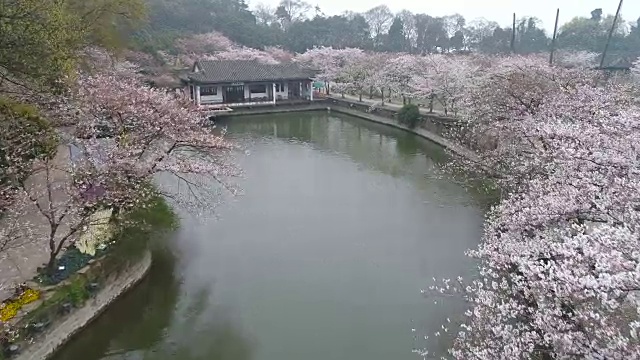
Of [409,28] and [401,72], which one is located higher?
[409,28]

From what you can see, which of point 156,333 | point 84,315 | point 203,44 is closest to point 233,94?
point 203,44

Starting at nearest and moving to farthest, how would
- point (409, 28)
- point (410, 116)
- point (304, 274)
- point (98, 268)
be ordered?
1. point (98, 268)
2. point (304, 274)
3. point (410, 116)
4. point (409, 28)

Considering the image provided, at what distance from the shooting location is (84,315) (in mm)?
9547

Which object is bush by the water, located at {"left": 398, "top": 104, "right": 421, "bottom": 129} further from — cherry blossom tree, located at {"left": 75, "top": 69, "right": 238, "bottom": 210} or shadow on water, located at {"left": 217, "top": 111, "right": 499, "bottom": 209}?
cherry blossom tree, located at {"left": 75, "top": 69, "right": 238, "bottom": 210}

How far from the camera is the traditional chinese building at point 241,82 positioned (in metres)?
36.1

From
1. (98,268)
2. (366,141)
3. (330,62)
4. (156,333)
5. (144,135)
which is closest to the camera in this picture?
(156,333)

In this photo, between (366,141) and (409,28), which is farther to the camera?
(409,28)

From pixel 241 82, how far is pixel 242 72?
103cm

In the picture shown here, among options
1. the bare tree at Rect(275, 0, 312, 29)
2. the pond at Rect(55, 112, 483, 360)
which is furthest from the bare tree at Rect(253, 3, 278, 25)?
the pond at Rect(55, 112, 483, 360)

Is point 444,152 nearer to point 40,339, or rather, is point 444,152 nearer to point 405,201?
point 405,201

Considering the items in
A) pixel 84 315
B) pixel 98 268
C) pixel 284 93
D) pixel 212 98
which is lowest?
pixel 84 315

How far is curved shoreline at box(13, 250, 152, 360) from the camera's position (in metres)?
8.45

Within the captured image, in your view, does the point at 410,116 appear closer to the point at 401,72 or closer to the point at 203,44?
the point at 401,72

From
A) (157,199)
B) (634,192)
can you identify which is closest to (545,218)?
(634,192)
